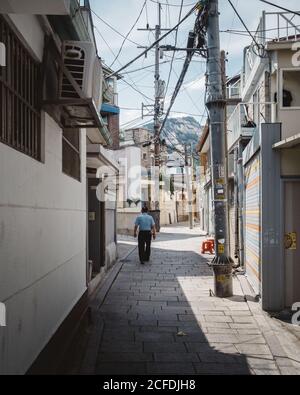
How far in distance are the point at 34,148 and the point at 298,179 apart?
5366 mm

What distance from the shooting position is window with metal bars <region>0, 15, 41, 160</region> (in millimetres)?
3904

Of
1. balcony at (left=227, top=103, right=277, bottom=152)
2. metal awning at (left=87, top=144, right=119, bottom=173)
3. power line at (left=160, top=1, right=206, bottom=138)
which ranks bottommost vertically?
metal awning at (left=87, top=144, right=119, bottom=173)

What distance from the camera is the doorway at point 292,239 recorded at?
27.7 feet

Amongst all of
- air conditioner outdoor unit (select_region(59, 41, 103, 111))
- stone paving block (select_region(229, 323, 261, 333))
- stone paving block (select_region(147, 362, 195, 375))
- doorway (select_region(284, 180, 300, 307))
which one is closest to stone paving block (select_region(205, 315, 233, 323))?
stone paving block (select_region(229, 323, 261, 333))

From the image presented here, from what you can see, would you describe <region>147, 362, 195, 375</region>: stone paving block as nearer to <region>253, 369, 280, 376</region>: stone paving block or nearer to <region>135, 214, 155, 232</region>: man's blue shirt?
<region>253, 369, 280, 376</region>: stone paving block

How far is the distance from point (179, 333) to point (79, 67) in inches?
171

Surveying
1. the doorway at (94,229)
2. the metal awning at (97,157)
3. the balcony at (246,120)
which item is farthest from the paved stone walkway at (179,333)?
the balcony at (246,120)

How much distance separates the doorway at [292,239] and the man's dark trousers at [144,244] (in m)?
7.18

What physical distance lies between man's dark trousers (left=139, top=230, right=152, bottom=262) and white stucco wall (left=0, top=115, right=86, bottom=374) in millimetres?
8146

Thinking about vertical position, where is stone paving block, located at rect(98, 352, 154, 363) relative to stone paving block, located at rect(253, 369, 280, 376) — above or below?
above

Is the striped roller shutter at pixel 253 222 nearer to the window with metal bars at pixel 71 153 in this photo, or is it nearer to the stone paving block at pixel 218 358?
the stone paving block at pixel 218 358
